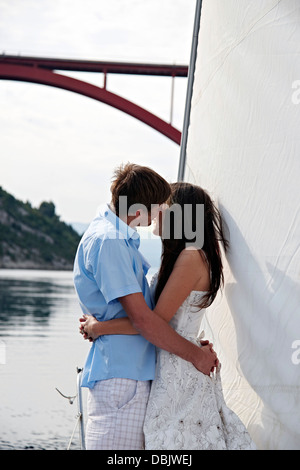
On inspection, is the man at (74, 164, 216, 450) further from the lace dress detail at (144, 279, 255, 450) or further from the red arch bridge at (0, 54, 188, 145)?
the red arch bridge at (0, 54, 188, 145)

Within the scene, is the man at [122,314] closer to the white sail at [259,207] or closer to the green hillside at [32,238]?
the white sail at [259,207]

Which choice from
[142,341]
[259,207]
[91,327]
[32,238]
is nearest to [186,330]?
[142,341]

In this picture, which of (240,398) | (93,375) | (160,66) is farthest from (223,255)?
(160,66)

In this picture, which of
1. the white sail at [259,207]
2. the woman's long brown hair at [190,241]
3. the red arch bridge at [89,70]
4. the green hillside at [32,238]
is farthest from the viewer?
the green hillside at [32,238]

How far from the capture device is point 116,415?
1.53m

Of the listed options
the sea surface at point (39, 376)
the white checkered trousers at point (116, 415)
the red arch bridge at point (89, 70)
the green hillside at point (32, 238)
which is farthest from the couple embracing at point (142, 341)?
the green hillside at point (32, 238)

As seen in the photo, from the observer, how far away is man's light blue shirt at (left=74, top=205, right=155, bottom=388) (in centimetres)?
152

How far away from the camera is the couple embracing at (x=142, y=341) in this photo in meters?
1.53

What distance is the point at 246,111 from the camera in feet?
5.74

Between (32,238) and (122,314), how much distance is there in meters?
56.2

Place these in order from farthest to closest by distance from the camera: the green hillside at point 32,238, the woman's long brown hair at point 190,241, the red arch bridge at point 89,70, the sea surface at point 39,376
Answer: the green hillside at point 32,238 < the red arch bridge at point 89,70 < the sea surface at point 39,376 < the woman's long brown hair at point 190,241

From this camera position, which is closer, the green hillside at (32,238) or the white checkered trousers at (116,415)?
the white checkered trousers at (116,415)

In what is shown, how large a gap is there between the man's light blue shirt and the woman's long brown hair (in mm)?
91

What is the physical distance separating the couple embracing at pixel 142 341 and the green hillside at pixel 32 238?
175 feet
